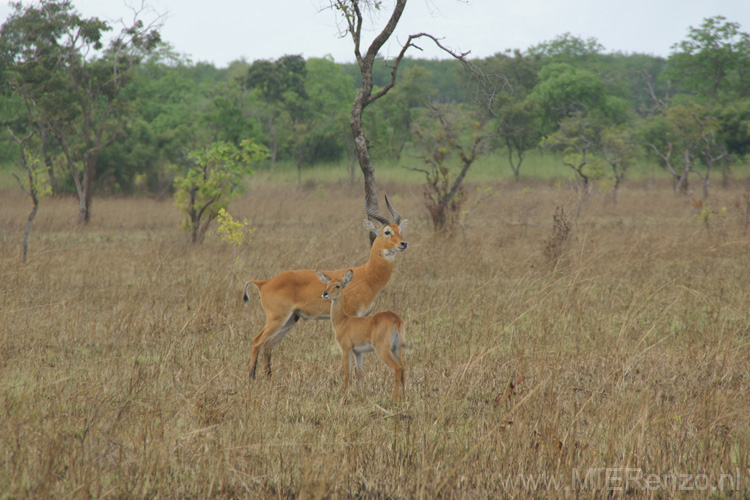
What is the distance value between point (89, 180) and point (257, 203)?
5663mm

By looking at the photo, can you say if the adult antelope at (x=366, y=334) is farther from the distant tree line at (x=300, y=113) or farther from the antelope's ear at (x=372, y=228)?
the distant tree line at (x=300, y=113)

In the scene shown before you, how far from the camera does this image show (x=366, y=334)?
4.42 m

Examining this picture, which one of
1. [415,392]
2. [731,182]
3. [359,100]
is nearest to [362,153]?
[359,100]

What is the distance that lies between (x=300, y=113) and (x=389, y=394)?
39397 mm

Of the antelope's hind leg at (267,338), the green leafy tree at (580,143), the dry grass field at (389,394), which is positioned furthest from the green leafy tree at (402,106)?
the antelope's hind leg at (267,338)

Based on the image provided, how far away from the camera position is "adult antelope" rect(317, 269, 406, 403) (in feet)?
14.0

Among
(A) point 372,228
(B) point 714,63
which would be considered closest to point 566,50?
(B) point 714,63

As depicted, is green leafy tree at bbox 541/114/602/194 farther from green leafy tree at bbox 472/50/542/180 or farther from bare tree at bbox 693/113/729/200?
bare tree at bbox 693/113/729/200

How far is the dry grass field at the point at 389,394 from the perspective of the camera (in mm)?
3129

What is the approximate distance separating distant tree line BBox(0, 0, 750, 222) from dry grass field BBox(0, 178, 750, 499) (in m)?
7.70

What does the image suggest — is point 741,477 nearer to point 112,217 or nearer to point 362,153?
point 362,153

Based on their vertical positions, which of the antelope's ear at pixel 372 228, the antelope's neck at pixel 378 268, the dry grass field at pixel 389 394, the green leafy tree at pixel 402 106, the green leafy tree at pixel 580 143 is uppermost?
the green leafy tree at pixel 402 106

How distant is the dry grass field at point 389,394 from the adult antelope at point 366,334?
251 mm

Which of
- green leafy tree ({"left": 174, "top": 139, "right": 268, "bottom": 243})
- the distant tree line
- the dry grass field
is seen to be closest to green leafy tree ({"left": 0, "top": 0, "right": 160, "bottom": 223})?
the distant tree line
